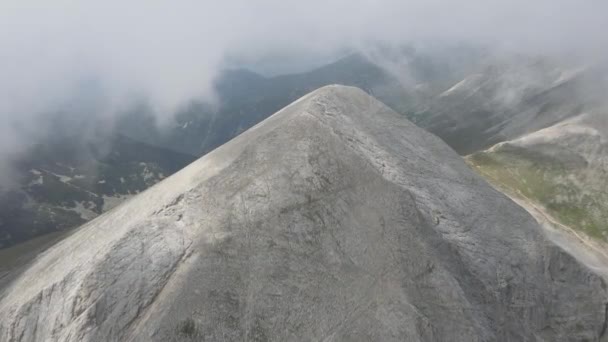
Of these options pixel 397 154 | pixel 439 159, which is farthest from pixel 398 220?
pixel 439 159

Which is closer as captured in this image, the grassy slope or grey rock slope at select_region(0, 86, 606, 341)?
grey rock slope at select_region(0, 86, 606, 341)

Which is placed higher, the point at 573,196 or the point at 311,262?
the point at 311,262

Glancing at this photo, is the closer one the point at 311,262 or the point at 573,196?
the point at 311,262

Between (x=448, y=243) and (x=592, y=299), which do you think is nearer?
(x=448, y=243)

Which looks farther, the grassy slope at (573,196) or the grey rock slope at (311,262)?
the grassy slope at (573,196)

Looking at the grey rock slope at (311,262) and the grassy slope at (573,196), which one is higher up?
the grey rock slope at (311,262)

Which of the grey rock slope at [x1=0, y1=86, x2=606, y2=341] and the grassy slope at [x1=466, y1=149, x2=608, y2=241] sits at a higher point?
the grey rock slope at [x1=0, y1=86, x2=606, y2=341]

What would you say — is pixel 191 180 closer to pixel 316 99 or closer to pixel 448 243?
pixel 316 99

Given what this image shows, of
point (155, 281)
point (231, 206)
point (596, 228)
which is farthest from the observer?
point (596, 228)
